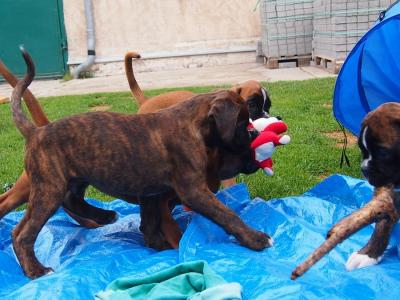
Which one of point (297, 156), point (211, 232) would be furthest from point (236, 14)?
point (211, 232)

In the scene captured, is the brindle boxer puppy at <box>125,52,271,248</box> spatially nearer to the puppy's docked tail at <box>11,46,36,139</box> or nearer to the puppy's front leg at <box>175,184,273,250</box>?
the puppy's front leg at <box>175,184,273,250</box>

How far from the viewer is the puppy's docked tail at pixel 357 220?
104 inches

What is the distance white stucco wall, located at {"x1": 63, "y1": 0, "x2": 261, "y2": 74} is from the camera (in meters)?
14.1

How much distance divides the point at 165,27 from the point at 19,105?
11.0 metres

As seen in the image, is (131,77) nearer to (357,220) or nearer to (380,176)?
(380,176)

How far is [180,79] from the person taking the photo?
40.0ft

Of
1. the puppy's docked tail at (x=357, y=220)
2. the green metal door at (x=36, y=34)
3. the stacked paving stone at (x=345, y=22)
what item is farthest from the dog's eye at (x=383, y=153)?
the green metal door at (x=36, y=34)

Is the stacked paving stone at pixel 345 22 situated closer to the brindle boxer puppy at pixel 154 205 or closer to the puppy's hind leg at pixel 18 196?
the brindle boxer puppy at pixel 154 205

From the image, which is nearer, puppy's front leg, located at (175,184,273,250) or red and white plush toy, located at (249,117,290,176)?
puppy's front leg, located at (175,184,273,250)

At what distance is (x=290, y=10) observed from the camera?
39.4 ft

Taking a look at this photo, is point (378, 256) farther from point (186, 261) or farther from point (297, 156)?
point (297, 156)

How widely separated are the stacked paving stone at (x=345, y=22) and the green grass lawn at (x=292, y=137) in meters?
1.00

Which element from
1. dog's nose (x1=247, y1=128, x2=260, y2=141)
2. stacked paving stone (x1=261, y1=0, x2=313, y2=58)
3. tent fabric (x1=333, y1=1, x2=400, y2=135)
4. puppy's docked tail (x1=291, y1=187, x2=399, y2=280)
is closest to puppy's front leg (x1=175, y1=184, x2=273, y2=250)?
dog's nose (x1=247, y1=128, x2=260, y2=141)

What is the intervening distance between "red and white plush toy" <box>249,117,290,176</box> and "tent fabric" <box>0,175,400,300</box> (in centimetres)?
35
